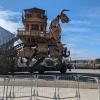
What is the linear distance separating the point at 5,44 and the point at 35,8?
25.3ft

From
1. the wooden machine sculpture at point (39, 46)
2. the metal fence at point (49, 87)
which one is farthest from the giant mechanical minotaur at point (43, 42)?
the metal fence at point (49, 87)

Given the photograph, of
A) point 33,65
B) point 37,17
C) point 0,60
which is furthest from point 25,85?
point 37,17

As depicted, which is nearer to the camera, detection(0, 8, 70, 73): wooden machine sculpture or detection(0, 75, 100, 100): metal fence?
detection(0, 75, 100, 100): metal fence

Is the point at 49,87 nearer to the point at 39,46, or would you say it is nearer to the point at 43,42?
the point at 39,46

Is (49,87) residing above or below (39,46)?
below

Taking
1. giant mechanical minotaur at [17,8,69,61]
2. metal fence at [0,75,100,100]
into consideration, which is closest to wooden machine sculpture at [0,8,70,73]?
giant mechanical minotaur at [17,8,69,61]

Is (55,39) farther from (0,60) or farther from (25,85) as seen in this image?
(25,85)

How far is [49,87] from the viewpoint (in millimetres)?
24859

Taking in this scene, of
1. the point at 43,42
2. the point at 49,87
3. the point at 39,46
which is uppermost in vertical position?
the point at 43,42

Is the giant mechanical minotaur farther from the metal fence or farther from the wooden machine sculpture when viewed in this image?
the metal fence

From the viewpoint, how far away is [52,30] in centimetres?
5003

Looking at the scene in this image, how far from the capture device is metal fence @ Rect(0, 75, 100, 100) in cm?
1869

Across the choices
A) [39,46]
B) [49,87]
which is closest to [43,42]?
[39,46]

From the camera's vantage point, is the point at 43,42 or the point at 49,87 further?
the point at 43,42
